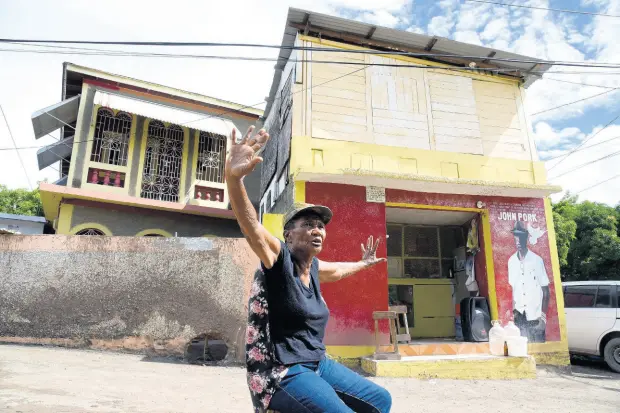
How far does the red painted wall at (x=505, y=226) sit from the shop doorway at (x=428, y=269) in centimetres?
94

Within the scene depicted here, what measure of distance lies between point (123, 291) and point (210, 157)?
22.0 ft

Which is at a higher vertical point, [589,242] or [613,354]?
[589,242]

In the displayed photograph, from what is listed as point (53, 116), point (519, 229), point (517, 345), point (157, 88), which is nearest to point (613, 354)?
point (517, 345)

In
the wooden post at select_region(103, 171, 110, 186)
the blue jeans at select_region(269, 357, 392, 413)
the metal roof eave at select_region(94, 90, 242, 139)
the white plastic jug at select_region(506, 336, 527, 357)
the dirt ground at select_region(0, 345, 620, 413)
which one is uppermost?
the metal roof eave at select_region(94, 90, 242, 139)

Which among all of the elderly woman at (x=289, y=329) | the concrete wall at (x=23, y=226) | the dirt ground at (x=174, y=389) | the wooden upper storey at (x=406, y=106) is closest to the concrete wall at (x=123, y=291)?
the dirt ground at (x=174, y=389)

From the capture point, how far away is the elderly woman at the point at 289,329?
163 centimetres

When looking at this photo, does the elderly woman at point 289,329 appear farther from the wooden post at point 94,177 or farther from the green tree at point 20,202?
the green tree at point 20,202

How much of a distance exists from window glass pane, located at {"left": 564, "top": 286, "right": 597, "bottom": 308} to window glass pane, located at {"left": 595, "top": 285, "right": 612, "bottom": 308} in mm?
110

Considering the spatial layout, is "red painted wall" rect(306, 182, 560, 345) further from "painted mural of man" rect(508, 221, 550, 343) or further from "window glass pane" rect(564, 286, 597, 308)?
"window glass pane" rect(564, 286, 597, 308)

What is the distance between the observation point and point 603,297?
850 cm

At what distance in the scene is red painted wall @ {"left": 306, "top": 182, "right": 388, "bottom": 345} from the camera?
7.34 meters

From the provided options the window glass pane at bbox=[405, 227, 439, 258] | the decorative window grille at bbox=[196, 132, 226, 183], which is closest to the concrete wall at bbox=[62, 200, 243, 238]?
the decorative window grille at bbox=[196, 132, 226, 183]

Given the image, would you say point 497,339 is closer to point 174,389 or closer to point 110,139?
point 174,389

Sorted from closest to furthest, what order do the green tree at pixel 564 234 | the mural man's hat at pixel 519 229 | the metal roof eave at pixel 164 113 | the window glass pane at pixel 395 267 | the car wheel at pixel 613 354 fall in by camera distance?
the car wheel at pixel 613 354
the mural man's hat at pixel 519 229
the window glass pane at pixel 395 267
the metal roof eave at pixel 164 113
the green tree at pixel 564 234
